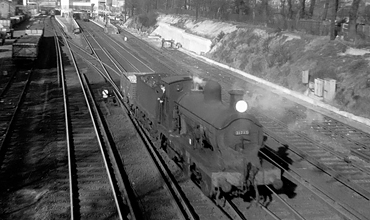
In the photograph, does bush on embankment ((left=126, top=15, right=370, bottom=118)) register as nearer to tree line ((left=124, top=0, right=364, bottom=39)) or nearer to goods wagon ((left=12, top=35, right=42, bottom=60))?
tree line ((left=124, top=0, right=364, bottom=39))

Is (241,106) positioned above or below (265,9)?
below

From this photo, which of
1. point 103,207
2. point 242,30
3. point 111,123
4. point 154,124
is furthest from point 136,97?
point 242,30

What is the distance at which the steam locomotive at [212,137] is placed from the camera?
10.9m

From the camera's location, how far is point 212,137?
11.3 meters

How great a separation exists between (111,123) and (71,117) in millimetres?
2171

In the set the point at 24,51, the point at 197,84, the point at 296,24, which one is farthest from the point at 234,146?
the point at 296,24

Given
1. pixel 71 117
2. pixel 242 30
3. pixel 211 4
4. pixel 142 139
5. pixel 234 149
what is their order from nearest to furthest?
pixel 234 149
pixel 142 139
pixel 71 117
pixel 242 30
pixel 211 4

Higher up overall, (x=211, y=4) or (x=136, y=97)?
(x=211, y=4)

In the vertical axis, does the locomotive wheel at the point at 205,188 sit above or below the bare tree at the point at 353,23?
below

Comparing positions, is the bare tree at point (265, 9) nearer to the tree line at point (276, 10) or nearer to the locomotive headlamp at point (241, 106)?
the tree line at point (276, 10)

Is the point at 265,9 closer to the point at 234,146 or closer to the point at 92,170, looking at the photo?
the point at 92,170

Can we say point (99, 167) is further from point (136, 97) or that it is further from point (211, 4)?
point (211, 4)

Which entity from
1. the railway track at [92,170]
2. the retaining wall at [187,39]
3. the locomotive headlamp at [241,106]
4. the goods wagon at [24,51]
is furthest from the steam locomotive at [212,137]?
the retaining wall at [187,39]

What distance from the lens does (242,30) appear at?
152 feet
